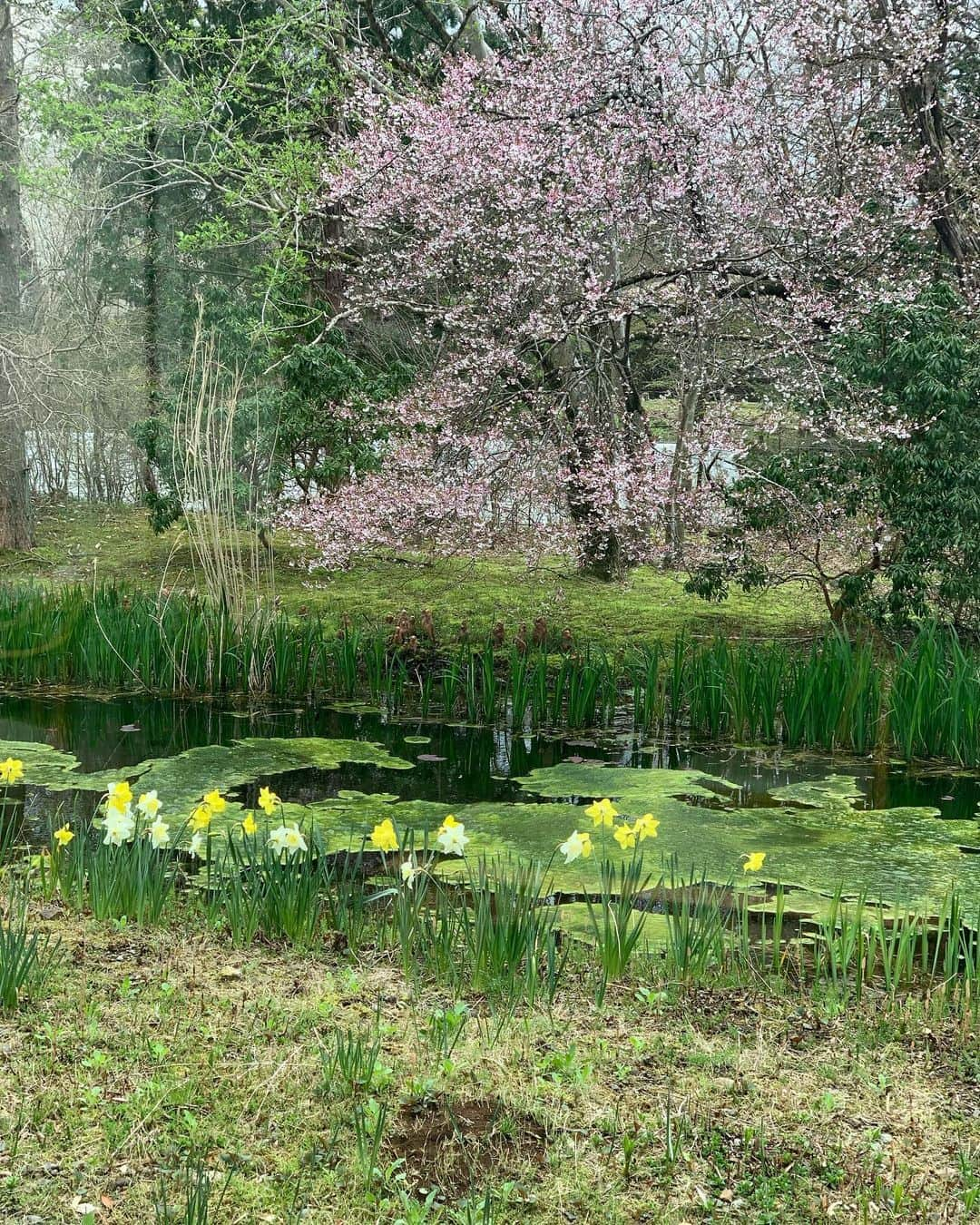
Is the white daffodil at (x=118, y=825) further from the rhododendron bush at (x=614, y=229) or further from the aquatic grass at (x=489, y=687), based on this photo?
the rhododendron bush at (x=614, y=229)

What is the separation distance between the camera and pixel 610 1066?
260 centimetres

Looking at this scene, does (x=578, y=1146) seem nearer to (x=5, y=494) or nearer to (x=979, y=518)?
(x=979, y=518)

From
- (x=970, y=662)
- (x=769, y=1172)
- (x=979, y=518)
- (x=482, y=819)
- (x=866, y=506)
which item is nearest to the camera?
(x=769, y=1172)

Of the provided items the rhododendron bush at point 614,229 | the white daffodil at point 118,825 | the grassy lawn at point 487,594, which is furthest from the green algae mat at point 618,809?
the rhododendron bush at point 614,229

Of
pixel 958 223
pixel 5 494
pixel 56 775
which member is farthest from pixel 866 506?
pixel 5 494

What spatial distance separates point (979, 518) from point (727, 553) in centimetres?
154

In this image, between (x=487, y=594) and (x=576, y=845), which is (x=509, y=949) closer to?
(x=576, y=845)

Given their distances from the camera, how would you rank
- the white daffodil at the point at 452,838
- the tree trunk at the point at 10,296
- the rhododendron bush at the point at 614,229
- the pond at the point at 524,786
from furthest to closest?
the tree trunk at the point at 10,296, the rhododendron bush at the point at 614,229, the pond at the point at 524,786, the white daffodil at the point at 452,838

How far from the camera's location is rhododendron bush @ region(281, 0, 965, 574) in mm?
7184

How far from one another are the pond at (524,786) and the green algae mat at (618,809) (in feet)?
0.04

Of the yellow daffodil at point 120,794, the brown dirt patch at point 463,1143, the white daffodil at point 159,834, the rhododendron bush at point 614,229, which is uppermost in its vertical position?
the rhododendron bush at point 614,229

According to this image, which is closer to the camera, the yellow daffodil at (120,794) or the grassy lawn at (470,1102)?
the grassy lawn at (470,1102)

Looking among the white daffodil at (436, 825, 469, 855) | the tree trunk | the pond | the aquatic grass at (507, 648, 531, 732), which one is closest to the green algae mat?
the pond

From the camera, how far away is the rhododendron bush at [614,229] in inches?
283
